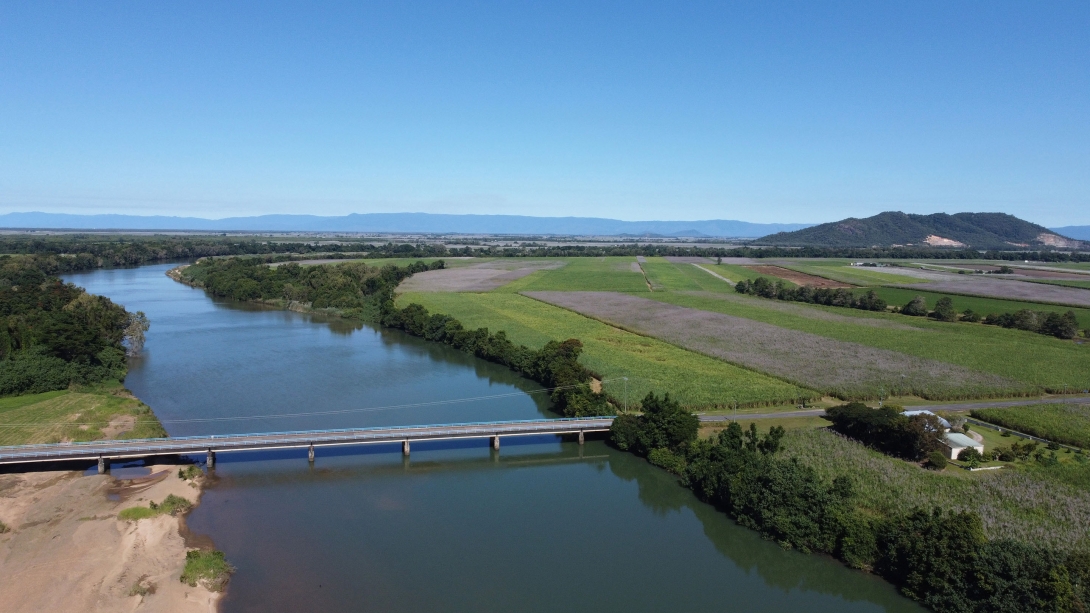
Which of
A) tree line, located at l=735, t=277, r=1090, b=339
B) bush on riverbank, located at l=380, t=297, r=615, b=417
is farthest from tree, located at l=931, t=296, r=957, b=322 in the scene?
bush on riverbank, located at l=380, t=297, r=615, b=417

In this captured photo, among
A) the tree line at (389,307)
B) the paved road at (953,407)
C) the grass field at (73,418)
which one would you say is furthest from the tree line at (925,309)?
the grass field at (73,418)

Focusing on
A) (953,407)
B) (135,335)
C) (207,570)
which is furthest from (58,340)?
(953,407)

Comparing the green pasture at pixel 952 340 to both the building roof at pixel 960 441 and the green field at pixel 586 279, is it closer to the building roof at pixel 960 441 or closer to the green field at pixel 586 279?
the building roof at pixel 960 441

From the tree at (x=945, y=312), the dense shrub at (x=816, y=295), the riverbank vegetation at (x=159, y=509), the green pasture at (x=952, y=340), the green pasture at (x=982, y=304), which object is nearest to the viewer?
the riverbank vegetation at (x=159, y=509)

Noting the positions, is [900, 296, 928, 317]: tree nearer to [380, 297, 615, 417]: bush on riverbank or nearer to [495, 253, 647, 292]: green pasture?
[495, 253, 647, 292]: green pasture

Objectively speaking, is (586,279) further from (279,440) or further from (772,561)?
(772,561)

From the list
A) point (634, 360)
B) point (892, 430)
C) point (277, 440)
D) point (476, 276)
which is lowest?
point (277, 440)

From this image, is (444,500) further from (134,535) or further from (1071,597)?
(1071,597)
